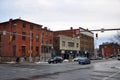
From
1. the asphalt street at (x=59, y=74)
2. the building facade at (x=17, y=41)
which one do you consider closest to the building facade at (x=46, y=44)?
the building facade at (x=17, y=41)

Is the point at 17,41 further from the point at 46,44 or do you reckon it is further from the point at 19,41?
the point at 46,44

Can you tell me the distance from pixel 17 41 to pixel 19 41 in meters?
0.74

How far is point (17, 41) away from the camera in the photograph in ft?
205

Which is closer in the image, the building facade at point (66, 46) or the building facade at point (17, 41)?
the building facade at point (17, 41)

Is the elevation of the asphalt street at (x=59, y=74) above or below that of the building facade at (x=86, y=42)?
below

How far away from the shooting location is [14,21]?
6419 cm

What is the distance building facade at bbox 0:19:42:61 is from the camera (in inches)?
2462

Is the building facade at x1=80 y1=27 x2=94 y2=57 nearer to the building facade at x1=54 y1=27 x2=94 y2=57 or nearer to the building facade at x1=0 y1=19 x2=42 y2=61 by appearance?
the building facade at x1=54 y1=27 x2=94 y2=57

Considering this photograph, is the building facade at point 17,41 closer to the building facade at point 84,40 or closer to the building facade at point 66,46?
the building facade at point 66,46

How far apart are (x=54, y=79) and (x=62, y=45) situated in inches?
2609

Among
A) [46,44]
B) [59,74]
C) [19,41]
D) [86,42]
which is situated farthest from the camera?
[86,42]

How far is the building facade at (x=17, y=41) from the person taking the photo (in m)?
62.5

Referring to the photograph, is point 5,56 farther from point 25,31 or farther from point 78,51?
point 78,51

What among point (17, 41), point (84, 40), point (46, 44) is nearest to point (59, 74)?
point (17, 41)
